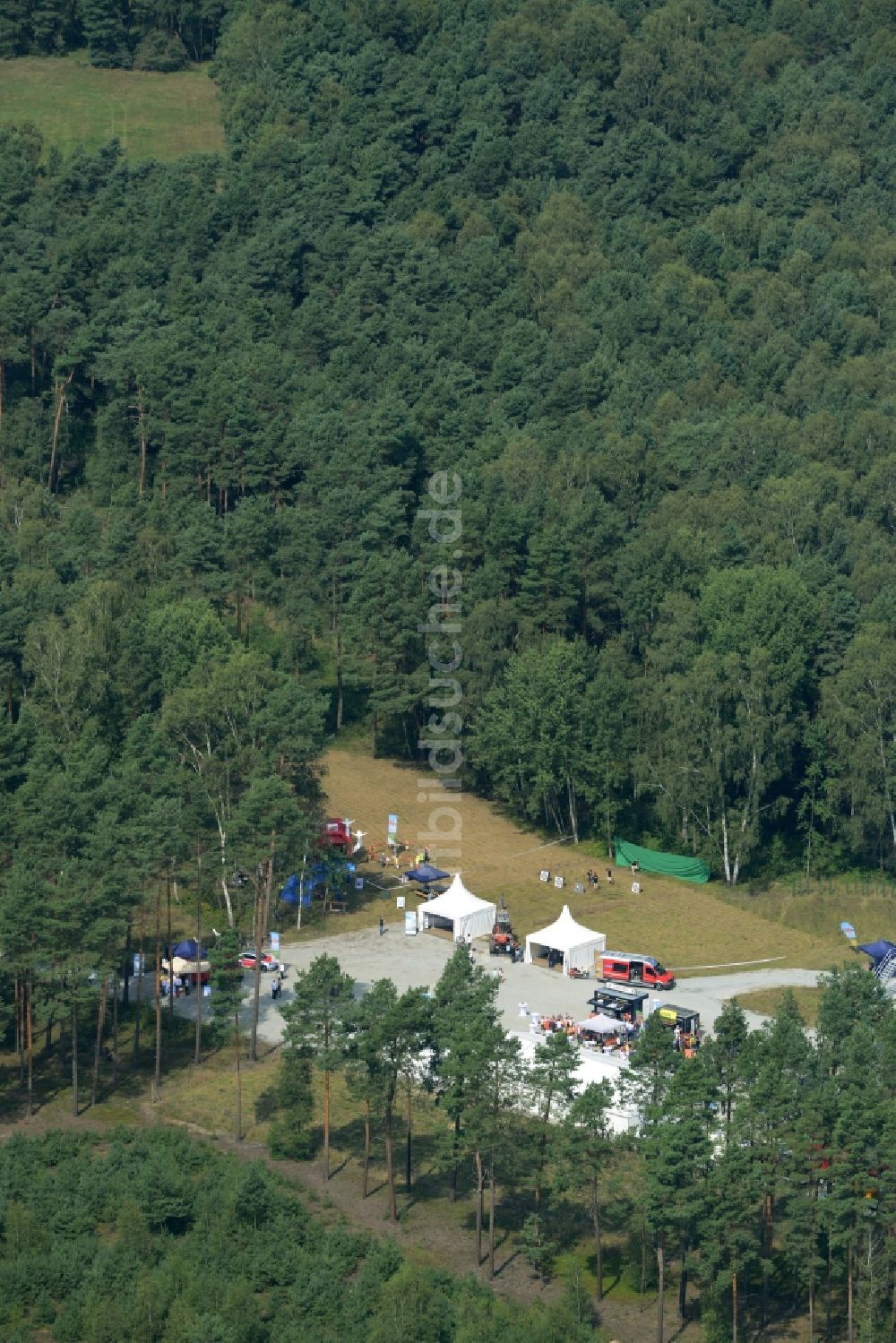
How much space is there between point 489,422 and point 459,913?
44.5 m

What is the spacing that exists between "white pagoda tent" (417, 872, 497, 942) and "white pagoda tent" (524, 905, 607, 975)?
3.25 meters

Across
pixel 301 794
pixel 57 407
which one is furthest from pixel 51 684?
pixel 57 407

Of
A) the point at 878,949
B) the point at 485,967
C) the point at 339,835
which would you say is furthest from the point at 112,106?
the point at 878,949

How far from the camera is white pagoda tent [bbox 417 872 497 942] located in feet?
294

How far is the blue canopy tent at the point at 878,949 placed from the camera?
88.1 metres

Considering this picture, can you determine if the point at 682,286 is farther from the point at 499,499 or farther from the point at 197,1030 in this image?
the point at 197,1030

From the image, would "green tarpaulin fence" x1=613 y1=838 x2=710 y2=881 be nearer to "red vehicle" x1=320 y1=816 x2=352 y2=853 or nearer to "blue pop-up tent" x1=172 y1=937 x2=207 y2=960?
"red vehicle" x1=320 y1=816 x2=352 y2=853

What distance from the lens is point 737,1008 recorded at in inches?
2724

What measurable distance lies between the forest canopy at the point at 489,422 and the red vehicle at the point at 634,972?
14177 millimetres

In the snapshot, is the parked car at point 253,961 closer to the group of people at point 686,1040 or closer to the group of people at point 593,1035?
the group of people at point 593,1035

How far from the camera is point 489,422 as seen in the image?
127m

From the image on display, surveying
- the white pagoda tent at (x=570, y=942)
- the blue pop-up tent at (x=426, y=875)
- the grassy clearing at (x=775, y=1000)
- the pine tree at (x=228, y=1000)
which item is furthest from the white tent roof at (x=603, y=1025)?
the blue pop-up tent at (x=426, y=875)

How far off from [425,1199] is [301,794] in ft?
81.2

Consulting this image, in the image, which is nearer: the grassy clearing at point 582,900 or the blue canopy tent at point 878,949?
the blue canopy tent at point 878,949
